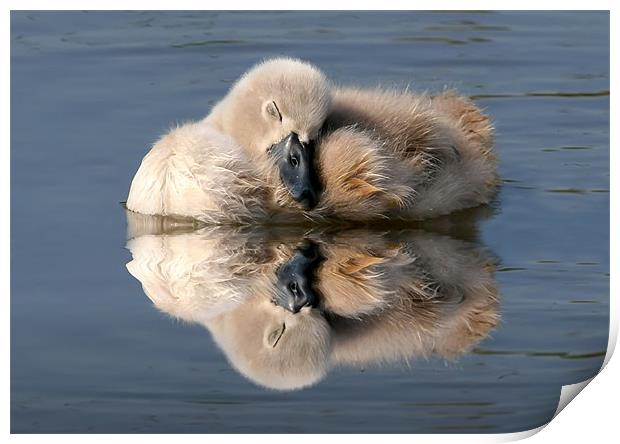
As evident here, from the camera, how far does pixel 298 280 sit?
231 inches

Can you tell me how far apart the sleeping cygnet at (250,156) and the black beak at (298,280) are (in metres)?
0.31

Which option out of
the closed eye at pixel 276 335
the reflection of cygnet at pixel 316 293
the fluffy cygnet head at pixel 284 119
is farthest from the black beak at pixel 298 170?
the closed eye at pixel 276 335

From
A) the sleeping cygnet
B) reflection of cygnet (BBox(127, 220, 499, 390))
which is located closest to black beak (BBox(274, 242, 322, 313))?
reflection of cygnet (BBox(127, 220, 499, 390))

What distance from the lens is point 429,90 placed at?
26.1ft

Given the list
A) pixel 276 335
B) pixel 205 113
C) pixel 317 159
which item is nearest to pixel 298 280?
pixel 276 335

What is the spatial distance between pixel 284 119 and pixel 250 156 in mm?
254

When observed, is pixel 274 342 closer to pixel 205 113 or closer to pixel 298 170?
pixel 298 170

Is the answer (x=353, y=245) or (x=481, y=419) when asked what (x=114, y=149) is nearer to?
(x=353, y=245)

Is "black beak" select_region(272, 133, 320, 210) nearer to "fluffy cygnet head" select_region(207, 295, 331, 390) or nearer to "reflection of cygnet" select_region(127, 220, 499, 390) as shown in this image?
"reflection of cygnet" select_region(127, 220, 499, 390)

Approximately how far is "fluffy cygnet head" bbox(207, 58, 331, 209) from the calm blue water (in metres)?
0.71

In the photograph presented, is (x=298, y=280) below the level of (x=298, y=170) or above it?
below

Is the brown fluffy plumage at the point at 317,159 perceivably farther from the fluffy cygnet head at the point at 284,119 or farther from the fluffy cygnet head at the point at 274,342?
the fluffy cygnet head at the point at 274,342

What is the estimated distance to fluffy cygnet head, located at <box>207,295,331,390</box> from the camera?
4953 millimetres

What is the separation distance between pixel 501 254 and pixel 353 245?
640mm
